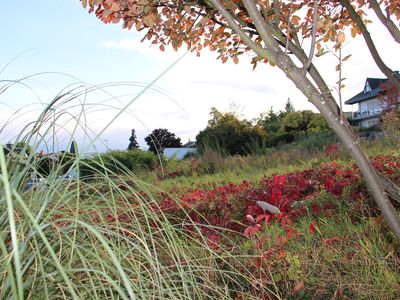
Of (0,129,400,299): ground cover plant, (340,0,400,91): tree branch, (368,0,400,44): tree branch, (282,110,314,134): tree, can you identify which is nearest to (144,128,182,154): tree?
(0,129,400,299): ground cover plant

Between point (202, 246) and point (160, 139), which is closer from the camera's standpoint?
point (202, 246)

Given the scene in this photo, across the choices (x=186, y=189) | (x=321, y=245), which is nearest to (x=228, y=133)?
(x=186, y=189)

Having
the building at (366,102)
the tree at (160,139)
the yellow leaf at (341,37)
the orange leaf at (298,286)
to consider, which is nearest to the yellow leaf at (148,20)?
the tree at (160,139)

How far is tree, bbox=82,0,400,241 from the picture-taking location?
8.73 feet

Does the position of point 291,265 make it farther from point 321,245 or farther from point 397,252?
point 397,252

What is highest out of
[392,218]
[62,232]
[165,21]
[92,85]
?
[165,21]

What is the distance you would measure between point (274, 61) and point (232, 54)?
1.86 m

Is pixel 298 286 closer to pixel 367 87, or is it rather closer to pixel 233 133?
pixel 233 133

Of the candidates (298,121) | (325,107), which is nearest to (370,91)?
(298,121)

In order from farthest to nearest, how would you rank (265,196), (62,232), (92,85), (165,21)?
1. (265,196)
2. (165,21)
3. (92,85)
4. (62,232)

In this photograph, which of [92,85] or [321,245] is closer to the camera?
[92,85]

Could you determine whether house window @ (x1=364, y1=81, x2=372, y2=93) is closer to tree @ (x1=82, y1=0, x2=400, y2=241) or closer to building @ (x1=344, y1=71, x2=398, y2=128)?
building @ (x1=344, y1=71, x2=398, y2=128)

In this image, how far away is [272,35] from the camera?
2.87 metres

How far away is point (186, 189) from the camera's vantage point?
23.8 feet
